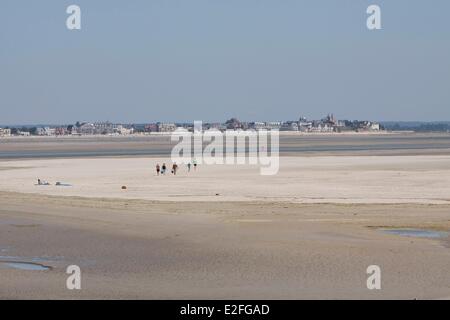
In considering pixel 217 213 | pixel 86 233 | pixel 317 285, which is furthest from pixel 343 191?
pixel 317 285

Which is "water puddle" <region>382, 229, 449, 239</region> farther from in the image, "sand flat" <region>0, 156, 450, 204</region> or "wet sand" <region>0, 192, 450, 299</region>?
"sand flat" <region>0, 156, 450, 204</region>

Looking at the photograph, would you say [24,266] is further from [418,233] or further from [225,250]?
[418,233]

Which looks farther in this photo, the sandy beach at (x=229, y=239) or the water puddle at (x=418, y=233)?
the water puddle at (x=418, y=233)

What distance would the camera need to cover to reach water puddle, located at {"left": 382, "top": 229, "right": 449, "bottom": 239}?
17.4m

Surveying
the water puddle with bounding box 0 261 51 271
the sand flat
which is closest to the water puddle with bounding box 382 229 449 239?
the sand flat

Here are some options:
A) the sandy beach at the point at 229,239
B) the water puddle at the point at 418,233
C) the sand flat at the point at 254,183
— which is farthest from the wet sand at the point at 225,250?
the sand flat at the point at 254,183

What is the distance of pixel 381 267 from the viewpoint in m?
13.7

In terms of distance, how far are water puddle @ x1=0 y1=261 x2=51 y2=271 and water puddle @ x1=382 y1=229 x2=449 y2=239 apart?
737 centimetres

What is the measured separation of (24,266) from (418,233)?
8.06m

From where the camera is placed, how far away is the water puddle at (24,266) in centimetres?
1407

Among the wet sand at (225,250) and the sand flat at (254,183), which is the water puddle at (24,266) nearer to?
the wet sand at (225,250)

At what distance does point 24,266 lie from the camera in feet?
47.0

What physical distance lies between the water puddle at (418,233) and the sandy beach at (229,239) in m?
0.32
